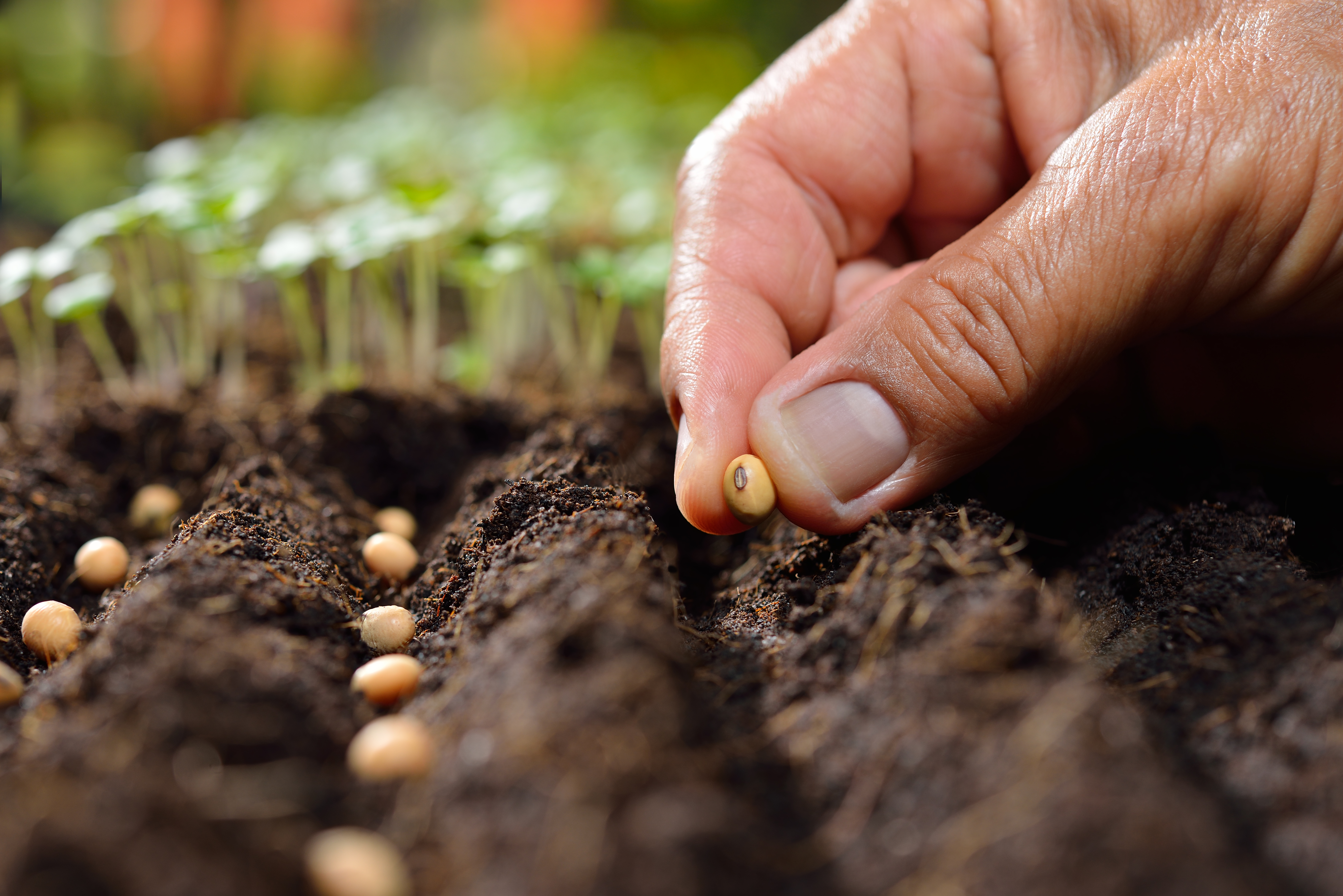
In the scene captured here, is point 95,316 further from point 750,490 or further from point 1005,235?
point 1005,235

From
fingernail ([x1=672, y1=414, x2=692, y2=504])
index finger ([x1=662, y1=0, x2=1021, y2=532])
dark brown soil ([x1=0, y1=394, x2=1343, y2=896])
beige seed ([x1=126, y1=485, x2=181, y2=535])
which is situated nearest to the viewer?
dark brown soil ([x1=0, y1=394, x2=1343, y2=896])

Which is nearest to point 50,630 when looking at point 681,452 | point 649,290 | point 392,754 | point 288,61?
point 392,754

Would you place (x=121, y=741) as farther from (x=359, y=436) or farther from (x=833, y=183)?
(x=833, y=183)

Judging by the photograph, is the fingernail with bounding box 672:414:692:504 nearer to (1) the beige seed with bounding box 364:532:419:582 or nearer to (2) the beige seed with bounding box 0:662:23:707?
(1) the beige seed with bounding box 364:532:419:582

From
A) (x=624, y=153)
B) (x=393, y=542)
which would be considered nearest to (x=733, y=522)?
(x=393, y=542)

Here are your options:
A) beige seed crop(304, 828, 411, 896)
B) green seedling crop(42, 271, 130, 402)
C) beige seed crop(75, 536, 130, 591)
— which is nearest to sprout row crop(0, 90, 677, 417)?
green seedling crop(42, 271, 130, 402)
